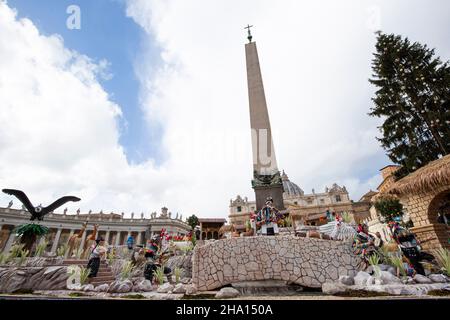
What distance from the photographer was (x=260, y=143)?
17.9 meters

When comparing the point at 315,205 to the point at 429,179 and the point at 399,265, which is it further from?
the point at 399,265

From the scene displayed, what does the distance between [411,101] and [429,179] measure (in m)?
7.89

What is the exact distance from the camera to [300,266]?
24.3 feet

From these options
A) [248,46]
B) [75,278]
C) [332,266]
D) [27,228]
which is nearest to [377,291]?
[332,266]

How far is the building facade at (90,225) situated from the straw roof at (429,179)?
36766 mm

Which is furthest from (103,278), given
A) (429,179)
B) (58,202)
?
(429,179)

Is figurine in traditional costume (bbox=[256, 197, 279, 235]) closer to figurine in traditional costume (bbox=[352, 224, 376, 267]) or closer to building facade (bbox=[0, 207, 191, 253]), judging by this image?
figurine in traditional costume (bbox=[352, 224, 376, 267])

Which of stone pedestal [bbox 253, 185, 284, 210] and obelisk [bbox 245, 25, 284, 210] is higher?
obelisk [bbox 245, 25, 284, 210]

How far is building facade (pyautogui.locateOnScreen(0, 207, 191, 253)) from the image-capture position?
32156 millimetres

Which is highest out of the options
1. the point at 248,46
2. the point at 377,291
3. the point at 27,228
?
the point at 248,46

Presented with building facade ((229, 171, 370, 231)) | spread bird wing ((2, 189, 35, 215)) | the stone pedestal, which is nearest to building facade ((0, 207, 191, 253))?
building facade ((229, 171, 370, 231))

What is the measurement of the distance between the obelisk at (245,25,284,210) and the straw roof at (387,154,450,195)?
731 cm
